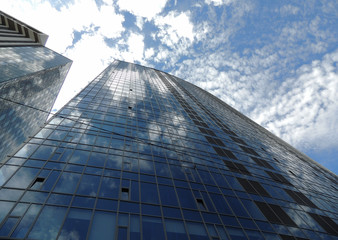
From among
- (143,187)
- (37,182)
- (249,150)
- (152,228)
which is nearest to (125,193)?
(143,187)

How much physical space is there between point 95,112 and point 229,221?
1976 centimetres

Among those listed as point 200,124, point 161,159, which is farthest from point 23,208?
point 200,124

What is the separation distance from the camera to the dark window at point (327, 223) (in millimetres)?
18075

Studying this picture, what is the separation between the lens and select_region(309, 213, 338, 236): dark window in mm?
18075

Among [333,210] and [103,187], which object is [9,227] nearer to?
[103,187]

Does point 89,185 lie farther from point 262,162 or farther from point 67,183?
point 262,162

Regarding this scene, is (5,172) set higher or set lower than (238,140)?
higher

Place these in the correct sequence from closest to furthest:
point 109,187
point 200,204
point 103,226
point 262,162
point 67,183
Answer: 1. point 103,226
2. point 67,183
3. point 109,187
4. point 200,204
5. point 262,162

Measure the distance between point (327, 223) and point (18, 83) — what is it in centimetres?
4901

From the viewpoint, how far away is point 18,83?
35.3 metres

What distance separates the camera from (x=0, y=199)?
35.5ft

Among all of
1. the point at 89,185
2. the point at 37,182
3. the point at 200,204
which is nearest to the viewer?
the point at 37,182

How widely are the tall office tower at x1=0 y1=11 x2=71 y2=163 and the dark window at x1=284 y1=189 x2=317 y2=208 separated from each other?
116ft

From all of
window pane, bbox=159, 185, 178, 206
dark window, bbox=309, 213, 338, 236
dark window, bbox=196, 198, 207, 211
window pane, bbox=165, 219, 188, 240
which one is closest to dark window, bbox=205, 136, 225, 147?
dark window, bbox=309, 213, 338, 236
